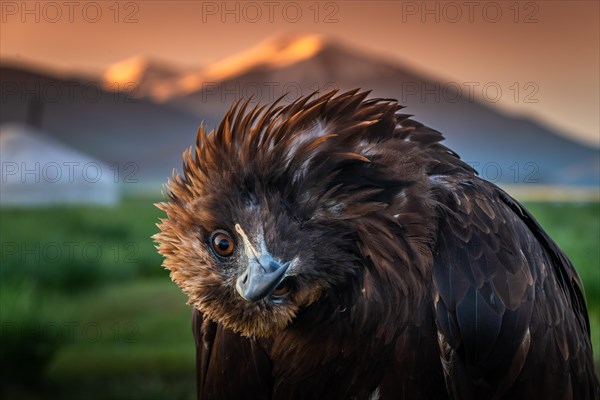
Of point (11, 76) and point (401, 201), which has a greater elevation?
point (11, 76)

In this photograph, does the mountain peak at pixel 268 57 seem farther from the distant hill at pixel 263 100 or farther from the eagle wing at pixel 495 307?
the eagle wing at pixel 495 307

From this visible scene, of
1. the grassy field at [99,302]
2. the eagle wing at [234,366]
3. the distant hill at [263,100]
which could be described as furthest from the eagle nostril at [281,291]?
the grassy field at [99,302]

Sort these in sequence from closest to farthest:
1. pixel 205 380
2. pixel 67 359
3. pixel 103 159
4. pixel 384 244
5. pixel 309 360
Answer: pixel 384 244 → pixel 309 360 → pixel 205 380 → pixel 67 359 → pixel 103 159

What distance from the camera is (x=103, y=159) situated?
4477 mm

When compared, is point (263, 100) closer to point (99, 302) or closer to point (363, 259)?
point (99, 302)

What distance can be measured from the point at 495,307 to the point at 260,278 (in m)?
0.67

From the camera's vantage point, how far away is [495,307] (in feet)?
5.79

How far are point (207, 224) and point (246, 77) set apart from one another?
110 inches

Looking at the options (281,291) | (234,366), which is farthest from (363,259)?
(234,366)

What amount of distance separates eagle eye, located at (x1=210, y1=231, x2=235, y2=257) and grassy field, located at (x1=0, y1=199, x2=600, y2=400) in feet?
8.60

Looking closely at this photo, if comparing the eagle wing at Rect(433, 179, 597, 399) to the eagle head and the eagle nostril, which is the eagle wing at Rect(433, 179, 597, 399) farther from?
the eagle nostril

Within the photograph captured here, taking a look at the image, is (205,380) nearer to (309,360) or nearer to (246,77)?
(309,360)

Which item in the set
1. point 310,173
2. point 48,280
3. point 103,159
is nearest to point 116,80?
point 103,159

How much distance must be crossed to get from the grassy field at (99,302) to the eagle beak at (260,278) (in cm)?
274
